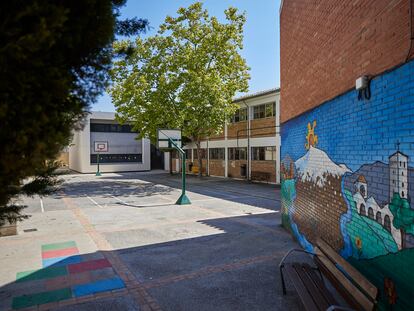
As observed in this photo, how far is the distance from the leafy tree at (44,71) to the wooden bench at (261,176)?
2173 cm

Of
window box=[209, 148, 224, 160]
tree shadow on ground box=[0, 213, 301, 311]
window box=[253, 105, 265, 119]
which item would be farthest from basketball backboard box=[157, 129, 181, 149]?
window box=[209, 148, 224, 160]

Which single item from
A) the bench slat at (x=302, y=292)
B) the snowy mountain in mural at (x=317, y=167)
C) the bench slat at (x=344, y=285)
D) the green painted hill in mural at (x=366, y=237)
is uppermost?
the snowy mountain in mural at (x=317, y=167)

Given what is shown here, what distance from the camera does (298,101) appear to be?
8.63m

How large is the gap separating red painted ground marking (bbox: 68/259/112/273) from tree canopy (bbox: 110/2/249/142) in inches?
638

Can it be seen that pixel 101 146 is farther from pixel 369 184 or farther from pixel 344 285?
pixel 344 285

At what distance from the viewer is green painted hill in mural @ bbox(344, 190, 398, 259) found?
13.6 feet

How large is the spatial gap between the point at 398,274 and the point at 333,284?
0.97m

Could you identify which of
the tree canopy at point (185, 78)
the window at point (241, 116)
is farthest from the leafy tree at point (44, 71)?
the window at point (241, 116)

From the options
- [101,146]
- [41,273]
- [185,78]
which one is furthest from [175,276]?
[101,146]

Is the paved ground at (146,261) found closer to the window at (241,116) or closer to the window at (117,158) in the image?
the window at (241,116)

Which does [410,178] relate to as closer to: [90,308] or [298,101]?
[90,308]

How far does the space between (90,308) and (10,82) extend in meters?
3.77

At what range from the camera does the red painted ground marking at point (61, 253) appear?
7531 millimetres

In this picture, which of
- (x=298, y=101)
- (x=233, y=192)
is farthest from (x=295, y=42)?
(x=233, y=192)
